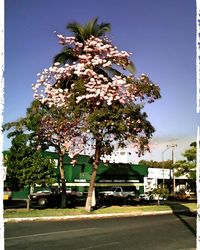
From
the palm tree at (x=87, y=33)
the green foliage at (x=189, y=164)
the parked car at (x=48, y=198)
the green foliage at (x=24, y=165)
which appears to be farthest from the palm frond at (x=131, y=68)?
the green foliage at (x=189, y=164)

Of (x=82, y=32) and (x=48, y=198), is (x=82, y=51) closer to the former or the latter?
(x=82, y=32)

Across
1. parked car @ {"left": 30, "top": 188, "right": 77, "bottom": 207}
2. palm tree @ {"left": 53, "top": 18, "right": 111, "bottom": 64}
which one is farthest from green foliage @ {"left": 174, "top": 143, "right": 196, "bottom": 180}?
palm tree @ {"left": 53, "top": 18, "right": 111, "bottom": 64}

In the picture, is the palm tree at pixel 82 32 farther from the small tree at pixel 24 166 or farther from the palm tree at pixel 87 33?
the small tree at pixel 24 166

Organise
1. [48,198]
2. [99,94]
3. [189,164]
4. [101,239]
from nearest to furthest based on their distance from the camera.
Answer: [101,239] < [99,94] < [48,198] < [189,164]

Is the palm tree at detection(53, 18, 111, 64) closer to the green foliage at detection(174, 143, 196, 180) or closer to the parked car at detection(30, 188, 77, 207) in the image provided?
the parked car at detection(30, 188, 77, 207)

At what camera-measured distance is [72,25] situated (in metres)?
25.9

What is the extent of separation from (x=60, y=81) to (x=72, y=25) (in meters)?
3.65

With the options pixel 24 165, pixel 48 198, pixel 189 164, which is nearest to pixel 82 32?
pixel 24 165

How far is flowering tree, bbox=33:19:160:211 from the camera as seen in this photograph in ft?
77.2

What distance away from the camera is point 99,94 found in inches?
923

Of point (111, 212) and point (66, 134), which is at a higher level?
point (66, 134)

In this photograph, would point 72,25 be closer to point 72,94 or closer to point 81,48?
point 81,48

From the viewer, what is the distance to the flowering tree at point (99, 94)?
23531mm

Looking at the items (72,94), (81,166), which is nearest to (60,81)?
(72,94)
